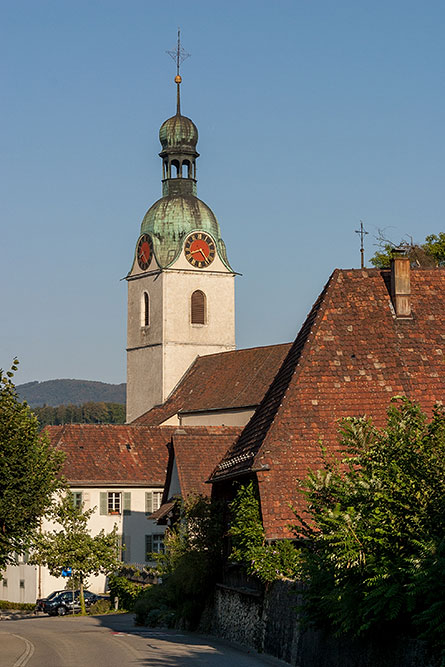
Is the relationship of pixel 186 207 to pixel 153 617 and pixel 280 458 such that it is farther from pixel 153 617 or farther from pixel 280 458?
pixel 280 458

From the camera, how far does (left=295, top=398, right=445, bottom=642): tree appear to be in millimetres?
12797

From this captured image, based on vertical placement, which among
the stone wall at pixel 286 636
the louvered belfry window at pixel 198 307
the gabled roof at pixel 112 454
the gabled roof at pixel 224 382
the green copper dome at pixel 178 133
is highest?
the green copper dome at pixel 178 133

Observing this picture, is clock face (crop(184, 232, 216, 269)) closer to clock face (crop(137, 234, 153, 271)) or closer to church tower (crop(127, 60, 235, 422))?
church tower (crop(127, 60, 235, 422))

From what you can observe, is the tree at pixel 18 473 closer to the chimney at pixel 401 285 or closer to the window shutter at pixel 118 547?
the chimney at pixel 401 285

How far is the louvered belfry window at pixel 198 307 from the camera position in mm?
83125

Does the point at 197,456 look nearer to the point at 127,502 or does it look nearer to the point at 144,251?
the point at 127,502

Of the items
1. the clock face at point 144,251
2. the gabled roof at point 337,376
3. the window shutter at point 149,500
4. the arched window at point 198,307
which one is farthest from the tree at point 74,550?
the clock face at point 144,251

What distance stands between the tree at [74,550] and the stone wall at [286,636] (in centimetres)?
2106

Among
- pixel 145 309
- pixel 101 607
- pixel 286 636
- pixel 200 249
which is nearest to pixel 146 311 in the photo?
pixel 145 309

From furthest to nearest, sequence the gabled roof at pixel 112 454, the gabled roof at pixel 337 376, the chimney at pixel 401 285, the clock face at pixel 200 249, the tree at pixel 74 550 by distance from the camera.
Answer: the clock face at pixel 200 249
the gabled roof at pixel 112 454
the tree at pixel 74 550
the chimney at pixel 401 285
the gabled roof at pixel 337 376

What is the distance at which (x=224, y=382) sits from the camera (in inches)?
2874

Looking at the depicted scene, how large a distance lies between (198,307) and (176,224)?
20.5ft

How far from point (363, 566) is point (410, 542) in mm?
682

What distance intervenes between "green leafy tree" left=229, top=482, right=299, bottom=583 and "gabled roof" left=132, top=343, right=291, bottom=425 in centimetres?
4345
